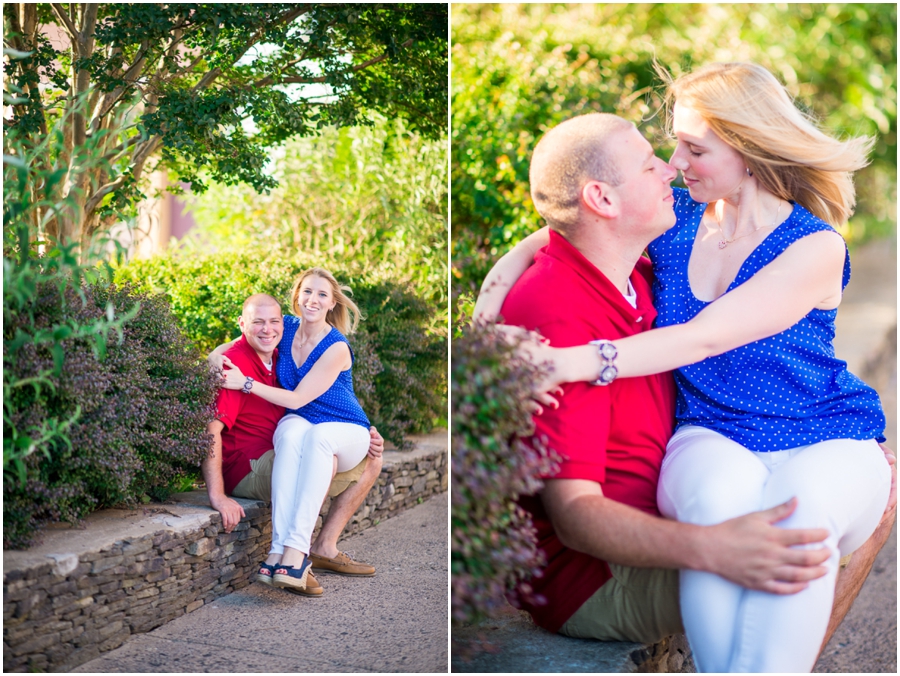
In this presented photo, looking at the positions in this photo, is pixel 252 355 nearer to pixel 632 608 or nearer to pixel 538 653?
pixel 538 653

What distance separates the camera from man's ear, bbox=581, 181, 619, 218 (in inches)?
93.2

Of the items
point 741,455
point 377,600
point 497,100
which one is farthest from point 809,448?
point 497,100

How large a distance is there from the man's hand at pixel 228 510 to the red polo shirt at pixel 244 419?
22cm

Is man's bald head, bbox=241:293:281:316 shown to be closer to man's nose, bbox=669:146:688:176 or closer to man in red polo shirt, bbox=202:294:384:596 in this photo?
man in red polo shirt, bbox=202:294:384:596

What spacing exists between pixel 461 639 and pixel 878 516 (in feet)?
3.86

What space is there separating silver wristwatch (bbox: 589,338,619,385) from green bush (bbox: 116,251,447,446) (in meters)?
2.61

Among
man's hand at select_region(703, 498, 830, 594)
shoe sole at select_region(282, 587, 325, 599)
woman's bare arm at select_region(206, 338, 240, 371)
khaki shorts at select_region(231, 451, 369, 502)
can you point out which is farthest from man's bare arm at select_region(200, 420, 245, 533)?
man's hand at select_region(703, 498, 830, 594)

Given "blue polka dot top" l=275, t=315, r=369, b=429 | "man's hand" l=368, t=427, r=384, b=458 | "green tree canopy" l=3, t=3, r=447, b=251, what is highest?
"green tree canopy" l=3, t=3, r=447, b=251

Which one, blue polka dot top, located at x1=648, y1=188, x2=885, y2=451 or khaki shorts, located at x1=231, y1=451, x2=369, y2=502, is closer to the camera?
blue polka dot top, located at x1=648, y1=188, x2=885, y2=451

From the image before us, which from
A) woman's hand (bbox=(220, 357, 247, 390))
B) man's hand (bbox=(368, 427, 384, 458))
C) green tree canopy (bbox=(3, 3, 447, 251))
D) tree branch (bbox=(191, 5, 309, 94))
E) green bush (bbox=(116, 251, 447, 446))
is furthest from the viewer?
green bush (bbox=(116, 251, 447, 446))

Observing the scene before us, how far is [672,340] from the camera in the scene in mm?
2227

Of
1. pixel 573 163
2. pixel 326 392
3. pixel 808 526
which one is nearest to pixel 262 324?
pixel 326 392

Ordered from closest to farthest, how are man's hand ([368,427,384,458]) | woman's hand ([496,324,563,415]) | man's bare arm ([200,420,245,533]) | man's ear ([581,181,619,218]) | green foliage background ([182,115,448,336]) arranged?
woman's hand ([496,324,563,415]), man's ear ([581,181,619,218]), man's bare arm ([200,420,245,533]), man's hand ([368,427,384,458]), green foliage background ([182,115,448,336])

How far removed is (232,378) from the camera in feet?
11.6
